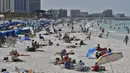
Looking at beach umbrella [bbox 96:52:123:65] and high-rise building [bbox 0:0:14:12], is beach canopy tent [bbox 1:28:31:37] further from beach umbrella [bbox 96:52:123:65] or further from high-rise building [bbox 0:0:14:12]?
high-rise building [bbox 0:0:14:12]

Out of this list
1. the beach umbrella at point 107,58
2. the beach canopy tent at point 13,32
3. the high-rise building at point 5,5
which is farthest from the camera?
the high-rise building at point 5,5

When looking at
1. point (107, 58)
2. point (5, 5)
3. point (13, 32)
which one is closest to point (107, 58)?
point (107, 58)

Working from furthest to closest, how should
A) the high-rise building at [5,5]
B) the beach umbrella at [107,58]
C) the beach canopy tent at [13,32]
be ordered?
the high-rise building at [5,5]
the beach canopy tent at [13,32]
the beach umbrella at [107,58]

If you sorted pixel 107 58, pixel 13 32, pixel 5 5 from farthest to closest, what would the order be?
pixel 5 5
pixel 13 32
pixel 107 58

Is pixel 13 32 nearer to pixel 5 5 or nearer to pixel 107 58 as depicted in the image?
pixel 107 58

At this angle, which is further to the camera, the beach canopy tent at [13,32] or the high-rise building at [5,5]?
the high-rise building at [5,5]

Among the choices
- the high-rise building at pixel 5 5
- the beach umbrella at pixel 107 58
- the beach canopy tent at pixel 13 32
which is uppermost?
the high-rise building at pixel 5 5

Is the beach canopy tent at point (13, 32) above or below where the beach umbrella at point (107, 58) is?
below

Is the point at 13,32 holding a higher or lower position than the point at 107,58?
lower

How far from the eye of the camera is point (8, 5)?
445 feet

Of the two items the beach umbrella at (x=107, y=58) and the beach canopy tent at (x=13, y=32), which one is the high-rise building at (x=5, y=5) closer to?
the beach canopy tent at (x=13, y=32)

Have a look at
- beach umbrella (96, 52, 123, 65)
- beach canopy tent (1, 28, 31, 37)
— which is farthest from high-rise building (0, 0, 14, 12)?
beach umbrella (96, 52, 123, 65)

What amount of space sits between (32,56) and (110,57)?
35.7 ft

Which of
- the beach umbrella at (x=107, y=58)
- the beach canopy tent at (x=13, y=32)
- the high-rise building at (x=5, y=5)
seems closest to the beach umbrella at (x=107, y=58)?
the beach umbrella at (x=107, y=58)
